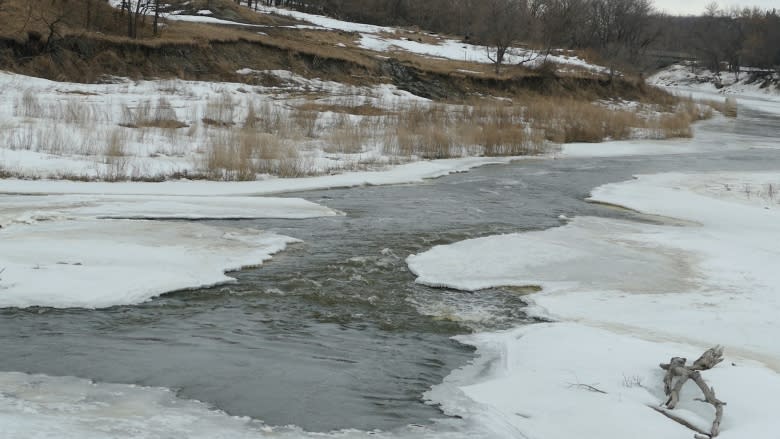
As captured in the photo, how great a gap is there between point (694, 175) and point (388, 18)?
203ft

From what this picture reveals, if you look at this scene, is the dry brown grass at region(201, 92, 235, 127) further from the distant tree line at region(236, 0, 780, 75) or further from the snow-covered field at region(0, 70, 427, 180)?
the distant tree line at region(236, 0, 780, 75)

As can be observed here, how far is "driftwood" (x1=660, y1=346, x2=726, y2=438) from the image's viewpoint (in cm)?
421

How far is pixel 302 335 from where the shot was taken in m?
6.05

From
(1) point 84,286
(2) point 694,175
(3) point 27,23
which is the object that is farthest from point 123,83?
(1) point 84,286

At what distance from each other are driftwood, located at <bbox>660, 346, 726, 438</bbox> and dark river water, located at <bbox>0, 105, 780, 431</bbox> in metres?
1.47

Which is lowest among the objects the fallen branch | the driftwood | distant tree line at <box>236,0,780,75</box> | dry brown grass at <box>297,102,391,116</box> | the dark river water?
the dark river water

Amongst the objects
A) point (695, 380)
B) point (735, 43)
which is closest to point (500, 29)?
point (695, 380)

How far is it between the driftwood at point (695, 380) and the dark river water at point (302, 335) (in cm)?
147

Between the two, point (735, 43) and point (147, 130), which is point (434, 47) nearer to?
point (147, 130)

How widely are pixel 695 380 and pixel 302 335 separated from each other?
293 cm

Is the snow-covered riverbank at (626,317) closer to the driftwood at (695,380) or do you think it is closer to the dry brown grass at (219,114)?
the driftwood at (695,380)

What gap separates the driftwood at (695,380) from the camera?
421cm

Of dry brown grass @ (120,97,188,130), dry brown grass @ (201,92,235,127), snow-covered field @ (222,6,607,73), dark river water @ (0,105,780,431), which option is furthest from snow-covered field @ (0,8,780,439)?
snow-covered field @ (222,6,607,73)

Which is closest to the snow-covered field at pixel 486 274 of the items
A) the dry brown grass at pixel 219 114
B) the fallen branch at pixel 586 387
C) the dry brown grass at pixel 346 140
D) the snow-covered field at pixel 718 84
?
the fallen branch at pixel 586 387
